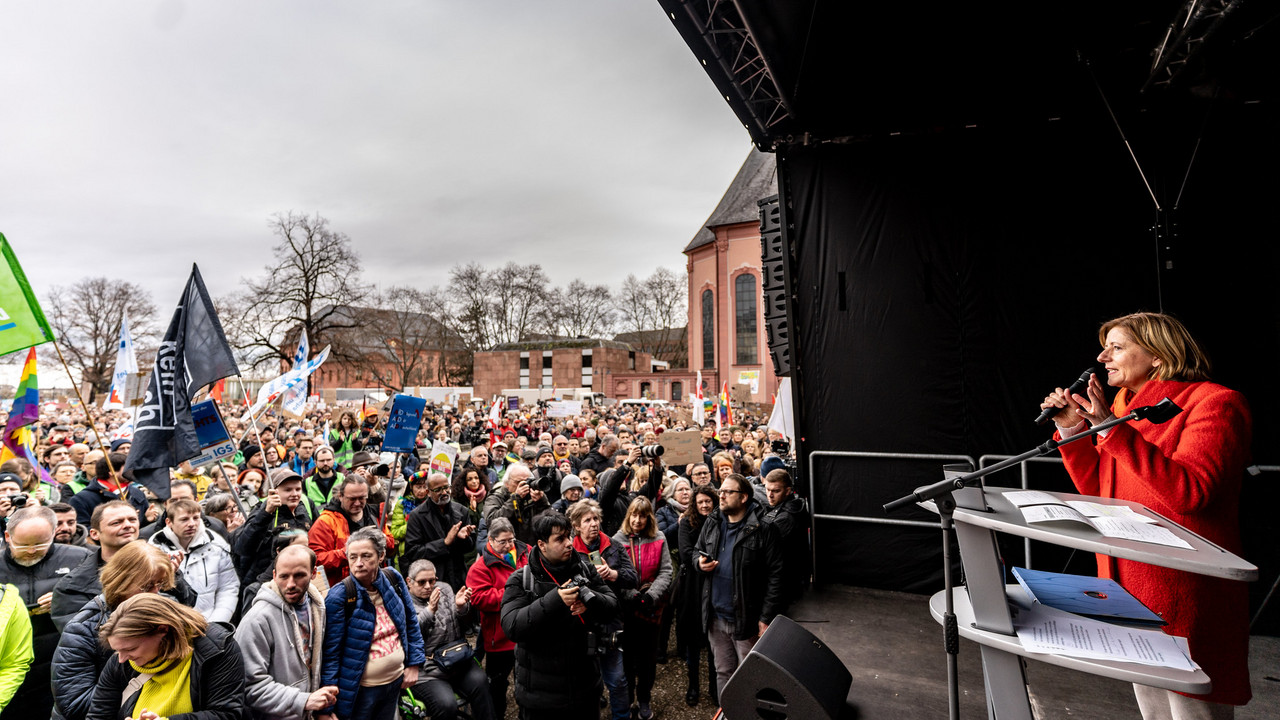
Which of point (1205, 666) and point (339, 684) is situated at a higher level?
point (1205, 666)

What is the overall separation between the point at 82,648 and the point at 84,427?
20.5m

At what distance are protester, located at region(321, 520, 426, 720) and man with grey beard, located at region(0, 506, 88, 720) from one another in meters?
2.08

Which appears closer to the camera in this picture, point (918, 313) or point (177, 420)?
point (918, 313)

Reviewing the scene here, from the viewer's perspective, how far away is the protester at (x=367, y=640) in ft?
11.9

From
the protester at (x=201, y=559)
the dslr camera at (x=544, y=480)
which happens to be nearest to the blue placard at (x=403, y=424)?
the dslr camera at (x=544, y=480)

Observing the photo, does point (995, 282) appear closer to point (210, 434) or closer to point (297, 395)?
point (210, 434)

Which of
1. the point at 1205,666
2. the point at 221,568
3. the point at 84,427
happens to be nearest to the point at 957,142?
the point at 1205,666

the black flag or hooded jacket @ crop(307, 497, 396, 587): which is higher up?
the black flag

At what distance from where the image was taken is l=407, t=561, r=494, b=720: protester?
4.24 metres

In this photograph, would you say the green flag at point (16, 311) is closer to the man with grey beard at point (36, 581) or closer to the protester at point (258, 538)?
the man with grey beard at point (36, 581)

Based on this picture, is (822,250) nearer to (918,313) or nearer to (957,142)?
(918,313)

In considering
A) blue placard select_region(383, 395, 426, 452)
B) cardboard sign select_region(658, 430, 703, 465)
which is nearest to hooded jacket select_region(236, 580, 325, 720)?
blue placard select_region(383, 395, 426, 452)

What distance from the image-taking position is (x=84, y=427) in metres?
18.3

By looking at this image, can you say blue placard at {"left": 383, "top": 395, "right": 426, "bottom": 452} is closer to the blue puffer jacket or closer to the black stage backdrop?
the blue puffer jacket
